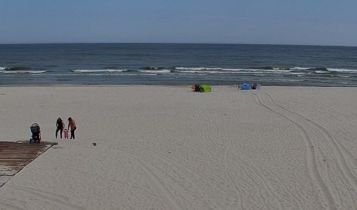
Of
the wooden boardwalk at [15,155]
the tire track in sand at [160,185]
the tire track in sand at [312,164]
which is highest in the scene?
the tire track in sand at [312,164]

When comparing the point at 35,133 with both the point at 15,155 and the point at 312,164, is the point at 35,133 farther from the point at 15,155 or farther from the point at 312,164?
the point at 312,164

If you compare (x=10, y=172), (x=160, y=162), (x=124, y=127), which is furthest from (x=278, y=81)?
(x=10, y=172)

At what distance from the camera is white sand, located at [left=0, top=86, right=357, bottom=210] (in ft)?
34.8

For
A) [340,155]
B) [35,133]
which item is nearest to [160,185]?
[35,133]

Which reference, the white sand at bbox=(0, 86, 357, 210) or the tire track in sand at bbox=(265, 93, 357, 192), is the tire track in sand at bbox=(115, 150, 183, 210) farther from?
the tire track in sand at bbox=(265, 93, 357, 192)

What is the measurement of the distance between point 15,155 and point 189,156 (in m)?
4.94

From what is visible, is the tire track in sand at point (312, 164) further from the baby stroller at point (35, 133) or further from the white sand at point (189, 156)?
the baby stroller at point (35, 133)

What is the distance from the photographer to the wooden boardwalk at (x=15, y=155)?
12207mm

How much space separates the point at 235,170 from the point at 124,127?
6809mm

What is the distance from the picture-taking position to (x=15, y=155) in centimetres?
1375

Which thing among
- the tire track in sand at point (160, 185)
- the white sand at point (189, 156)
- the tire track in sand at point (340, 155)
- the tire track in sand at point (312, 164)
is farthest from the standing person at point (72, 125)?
the tire track in sand at point (340, 155)

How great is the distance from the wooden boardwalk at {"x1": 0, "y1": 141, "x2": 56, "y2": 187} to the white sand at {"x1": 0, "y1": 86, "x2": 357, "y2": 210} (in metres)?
0.27

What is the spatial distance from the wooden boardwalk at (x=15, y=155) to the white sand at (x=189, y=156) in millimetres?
274

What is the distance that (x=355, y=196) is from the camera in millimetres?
10750
